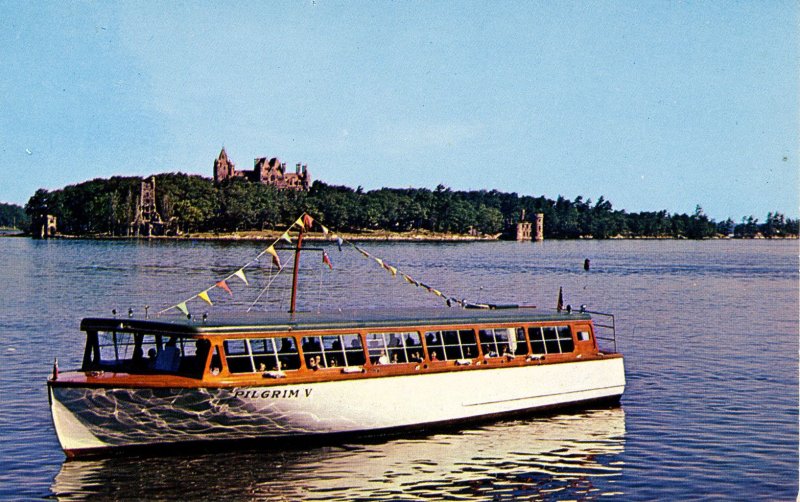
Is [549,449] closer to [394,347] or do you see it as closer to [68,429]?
[394,347]

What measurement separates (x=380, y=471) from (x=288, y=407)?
9.71 ft

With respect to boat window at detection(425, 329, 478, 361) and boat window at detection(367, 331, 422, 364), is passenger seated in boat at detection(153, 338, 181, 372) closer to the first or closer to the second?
boat window at detection(367, 331, 422, 364)

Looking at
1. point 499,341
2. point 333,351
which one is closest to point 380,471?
point 333,351

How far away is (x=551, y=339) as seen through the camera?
31031 millimetres

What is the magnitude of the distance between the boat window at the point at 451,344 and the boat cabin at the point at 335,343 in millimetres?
29

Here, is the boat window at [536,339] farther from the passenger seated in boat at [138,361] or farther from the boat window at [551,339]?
the passenger seated in boat at [138,361]

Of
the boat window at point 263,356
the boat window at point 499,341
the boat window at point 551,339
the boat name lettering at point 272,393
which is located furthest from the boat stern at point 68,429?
the boat window at point 551,339

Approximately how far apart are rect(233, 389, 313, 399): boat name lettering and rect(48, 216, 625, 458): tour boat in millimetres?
29

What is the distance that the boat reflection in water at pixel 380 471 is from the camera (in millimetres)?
22703

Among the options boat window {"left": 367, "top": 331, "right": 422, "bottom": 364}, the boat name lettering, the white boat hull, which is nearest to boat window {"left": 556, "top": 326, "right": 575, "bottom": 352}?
the white boat hull

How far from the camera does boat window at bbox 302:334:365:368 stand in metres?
26.1

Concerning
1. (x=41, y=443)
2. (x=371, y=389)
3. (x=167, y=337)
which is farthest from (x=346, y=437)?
(x=41, y=443)

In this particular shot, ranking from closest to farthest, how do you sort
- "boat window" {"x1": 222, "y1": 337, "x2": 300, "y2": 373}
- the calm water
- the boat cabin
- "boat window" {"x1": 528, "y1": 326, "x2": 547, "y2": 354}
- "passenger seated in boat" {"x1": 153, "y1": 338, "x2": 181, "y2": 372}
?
the calm water → the boat cabin → "boat window" {"x1": 222, "y1": 337, "x2": 300, "y2": 373} → "passenger seated in boat" {"x1": 153, "y1": 338, "x2": 181, "y2": 372} → "boat window" {"x1": 528, "y1": 326, "x2": 547, "y2": 354}

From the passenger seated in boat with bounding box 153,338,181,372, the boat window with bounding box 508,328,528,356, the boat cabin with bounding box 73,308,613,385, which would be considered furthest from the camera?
the boat window with bounding box 508,328,528,356
